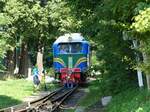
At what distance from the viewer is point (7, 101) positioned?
2392cm

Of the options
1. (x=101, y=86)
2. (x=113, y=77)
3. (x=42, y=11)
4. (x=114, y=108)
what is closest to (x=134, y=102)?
(x=114, y=108)

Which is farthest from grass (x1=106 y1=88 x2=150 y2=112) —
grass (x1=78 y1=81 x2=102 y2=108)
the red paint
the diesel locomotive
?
the diesel locomotive

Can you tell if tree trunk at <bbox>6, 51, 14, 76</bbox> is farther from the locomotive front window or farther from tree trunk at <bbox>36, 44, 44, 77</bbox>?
the locomotive front window

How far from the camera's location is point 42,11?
4178 cm

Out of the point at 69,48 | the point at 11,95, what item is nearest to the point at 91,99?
the point at 11,95

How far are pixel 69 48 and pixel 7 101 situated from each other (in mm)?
12306

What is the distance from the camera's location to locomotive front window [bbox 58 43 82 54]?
35.4m

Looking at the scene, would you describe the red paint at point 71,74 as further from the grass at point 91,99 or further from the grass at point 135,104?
the grass at point 135,104

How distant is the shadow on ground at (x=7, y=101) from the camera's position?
887 inches

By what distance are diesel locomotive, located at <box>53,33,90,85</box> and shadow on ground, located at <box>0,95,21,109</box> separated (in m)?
8.51

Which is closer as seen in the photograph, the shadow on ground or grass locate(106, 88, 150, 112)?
grass locate(106, 88, 150, 112)

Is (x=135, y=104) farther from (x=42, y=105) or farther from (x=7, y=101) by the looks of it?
(x=7, y=101)

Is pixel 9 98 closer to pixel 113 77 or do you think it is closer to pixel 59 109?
pixel 59 109

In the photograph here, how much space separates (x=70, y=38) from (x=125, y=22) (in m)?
21.9
